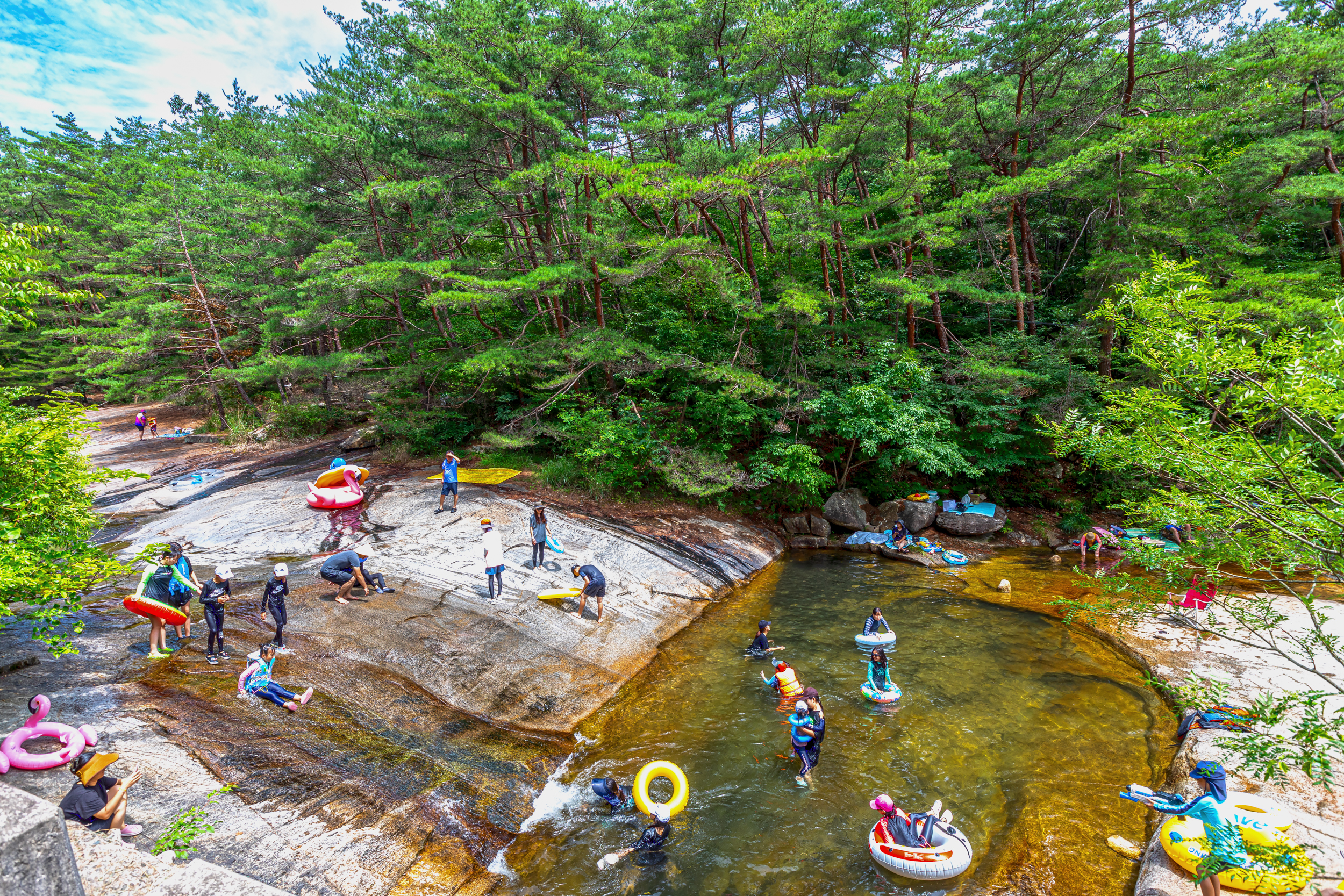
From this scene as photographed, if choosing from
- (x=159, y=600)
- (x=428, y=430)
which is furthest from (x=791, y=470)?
(x=159, y=600)

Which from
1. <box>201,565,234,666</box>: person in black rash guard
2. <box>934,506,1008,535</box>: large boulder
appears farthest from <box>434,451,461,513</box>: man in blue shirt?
<box>934,506,1008,535</box>: large boulder

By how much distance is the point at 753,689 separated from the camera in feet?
33.1

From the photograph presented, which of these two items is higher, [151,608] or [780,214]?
[780,214]

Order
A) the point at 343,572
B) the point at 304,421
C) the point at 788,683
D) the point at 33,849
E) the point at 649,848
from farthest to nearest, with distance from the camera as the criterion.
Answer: the point at 304,421 → the point at 343,572 → the point at 788,683 → the point at 649,848 → the point at 33,849

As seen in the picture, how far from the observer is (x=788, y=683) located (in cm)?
952

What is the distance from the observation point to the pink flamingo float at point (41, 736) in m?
5.66

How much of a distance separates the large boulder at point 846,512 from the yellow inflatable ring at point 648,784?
12.5 meters

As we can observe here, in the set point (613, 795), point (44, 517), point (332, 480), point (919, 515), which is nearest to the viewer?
point (44, 517)

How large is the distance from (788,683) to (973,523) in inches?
444

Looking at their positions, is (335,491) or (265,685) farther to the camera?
(335,491)

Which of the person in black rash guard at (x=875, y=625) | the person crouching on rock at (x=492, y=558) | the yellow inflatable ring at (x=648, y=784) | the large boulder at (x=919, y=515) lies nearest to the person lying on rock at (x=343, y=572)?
the person crouching on rock at (x=492, y=558)

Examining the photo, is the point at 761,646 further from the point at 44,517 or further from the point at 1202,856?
the point at 44,517

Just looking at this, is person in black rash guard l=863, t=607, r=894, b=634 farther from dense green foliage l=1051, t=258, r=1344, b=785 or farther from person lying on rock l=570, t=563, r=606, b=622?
person lying on rock l=570, t=563, r=606, b=622

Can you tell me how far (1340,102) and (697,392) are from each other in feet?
56.9
